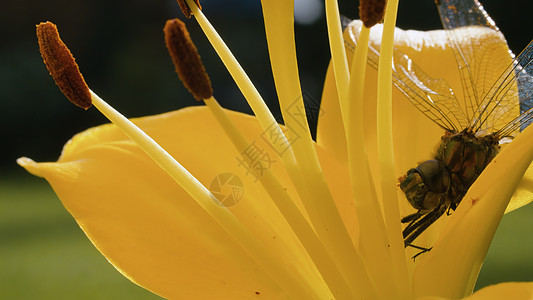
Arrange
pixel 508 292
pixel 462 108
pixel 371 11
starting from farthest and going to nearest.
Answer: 1. pixel 462 108
2. pixel 371 11
3. pixel 508 292

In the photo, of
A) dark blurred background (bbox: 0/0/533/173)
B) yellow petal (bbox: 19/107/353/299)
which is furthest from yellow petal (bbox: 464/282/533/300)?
dark blurred background (bbox: 0/0/533/173)

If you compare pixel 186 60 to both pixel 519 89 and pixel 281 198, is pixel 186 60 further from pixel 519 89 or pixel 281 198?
pixel 519 89

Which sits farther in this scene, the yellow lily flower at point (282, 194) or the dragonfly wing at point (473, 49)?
the dragonfly wing at point (473, 49)

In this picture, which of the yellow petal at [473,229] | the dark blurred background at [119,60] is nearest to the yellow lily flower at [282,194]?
the yellow petal at [473,229]

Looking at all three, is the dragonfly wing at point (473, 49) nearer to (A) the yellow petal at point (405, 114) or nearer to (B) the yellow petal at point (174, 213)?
(A) the yellow petal at point (405, 114)

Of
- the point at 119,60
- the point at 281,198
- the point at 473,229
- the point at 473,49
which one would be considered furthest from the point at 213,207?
the point at 119,60

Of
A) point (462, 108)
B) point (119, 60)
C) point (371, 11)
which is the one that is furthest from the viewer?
point (119, 60)

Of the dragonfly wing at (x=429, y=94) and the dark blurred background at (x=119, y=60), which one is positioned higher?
the dark blurred background at (x=119, y=60)
